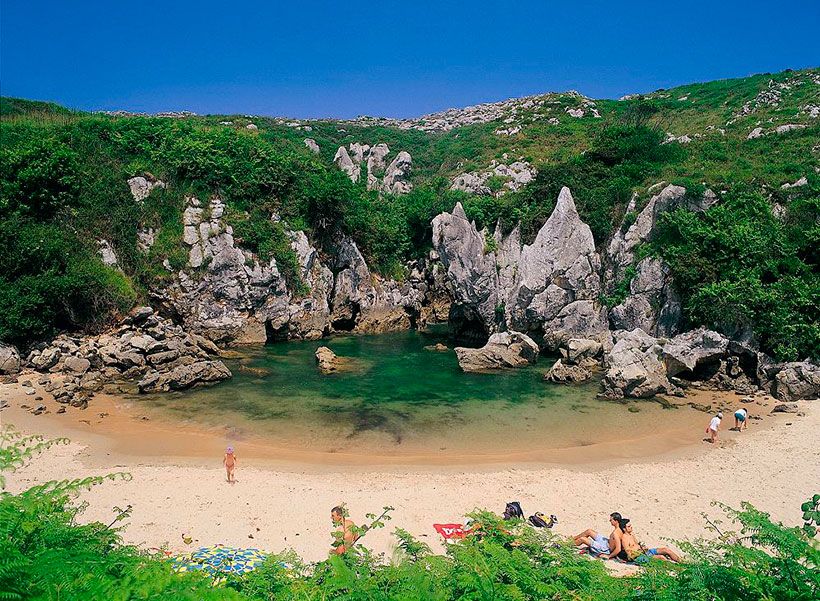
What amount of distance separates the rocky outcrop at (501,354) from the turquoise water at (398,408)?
2.54 feet

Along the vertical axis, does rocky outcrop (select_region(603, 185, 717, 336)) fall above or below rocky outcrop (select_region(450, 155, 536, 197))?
below

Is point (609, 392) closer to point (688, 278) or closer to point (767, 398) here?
point (767, 398)

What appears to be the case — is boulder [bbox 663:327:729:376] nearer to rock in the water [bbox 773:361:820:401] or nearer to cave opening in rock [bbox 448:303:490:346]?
rock in the water [bbox 773:361:820:401]

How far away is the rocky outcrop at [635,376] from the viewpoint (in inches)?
834

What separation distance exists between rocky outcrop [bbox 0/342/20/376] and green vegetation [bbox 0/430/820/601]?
19809 mm

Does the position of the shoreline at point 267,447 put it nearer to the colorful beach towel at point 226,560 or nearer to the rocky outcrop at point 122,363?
the rocky outcrop at point 122,363

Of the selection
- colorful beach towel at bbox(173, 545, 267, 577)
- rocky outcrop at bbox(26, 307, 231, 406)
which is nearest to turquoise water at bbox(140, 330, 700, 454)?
rocky outcrop at bbox(26, 307, 231, 406)

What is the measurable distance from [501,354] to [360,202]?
783 inches

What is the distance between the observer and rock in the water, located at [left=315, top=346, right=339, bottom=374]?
25844 millimetres

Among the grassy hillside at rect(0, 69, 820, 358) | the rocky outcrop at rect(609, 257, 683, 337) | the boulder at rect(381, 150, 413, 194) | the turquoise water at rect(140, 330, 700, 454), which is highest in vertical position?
the boulder at rect(381, 150, 413, 194)

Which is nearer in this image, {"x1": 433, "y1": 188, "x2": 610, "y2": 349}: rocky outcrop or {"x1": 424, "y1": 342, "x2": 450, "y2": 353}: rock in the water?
{"x1": 433, "y1": 188, "x2": 610, "y2": 349}: rocky outcrop

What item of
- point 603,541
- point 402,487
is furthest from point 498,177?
point 603,541

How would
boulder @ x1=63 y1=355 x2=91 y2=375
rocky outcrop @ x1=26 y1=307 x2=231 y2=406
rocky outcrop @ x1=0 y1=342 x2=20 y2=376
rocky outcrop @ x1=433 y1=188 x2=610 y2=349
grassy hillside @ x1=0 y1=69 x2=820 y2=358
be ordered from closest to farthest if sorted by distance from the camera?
rocky outcrop @ x1=26 y1=307 x2=231 y2=406 < rocky outcrop @ x1=0 y1=342 x2=20 y2=376 < boulder @ x1=63 y1=355 x2=91 y2=375 < grassy hillside @ x1=0 y1=69 x2=820 y2=358 < rocky outcrop @ x1=433 y1=188 x2=610 y2=349

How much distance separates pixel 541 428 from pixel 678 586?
13.7 m
